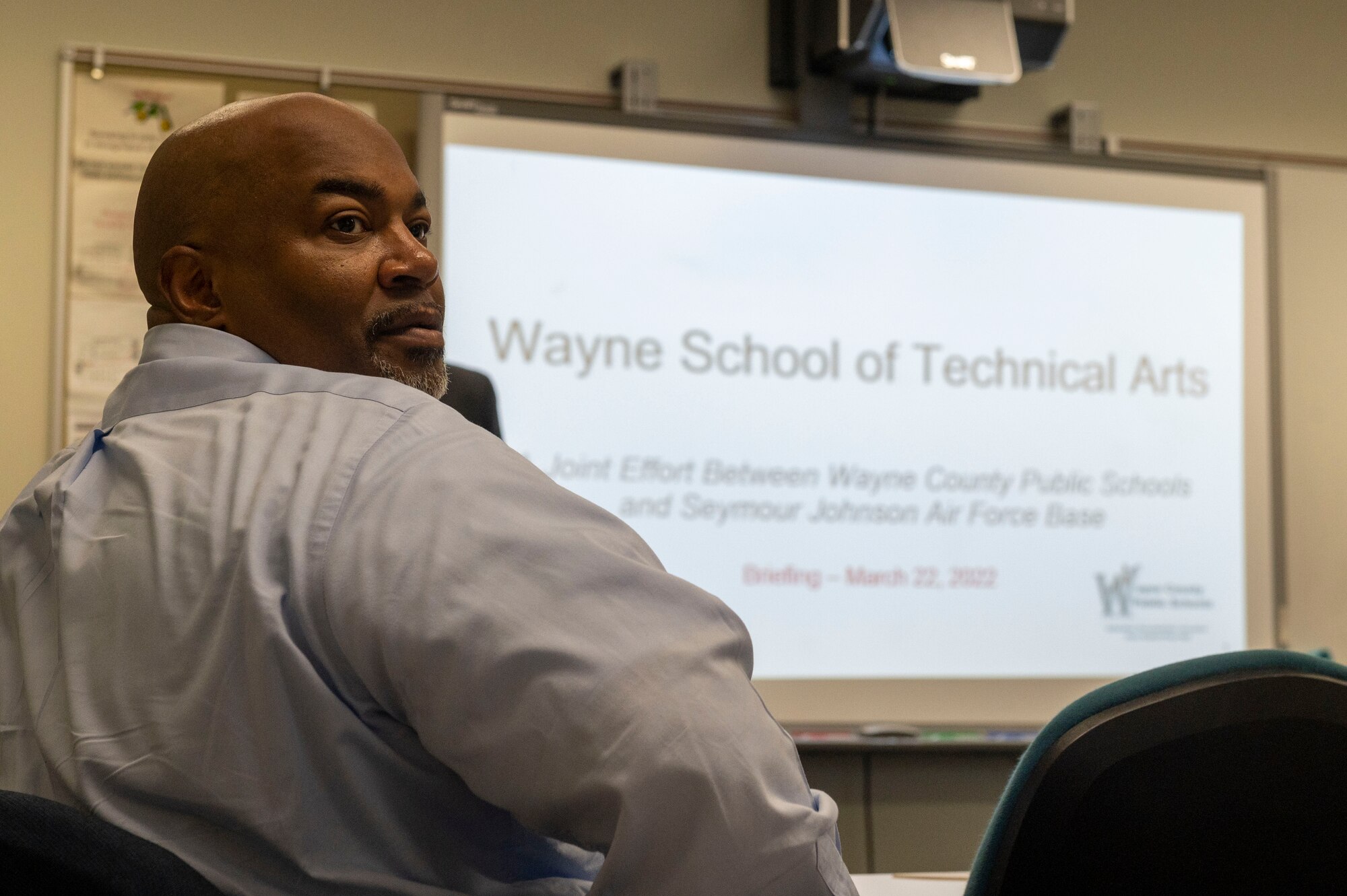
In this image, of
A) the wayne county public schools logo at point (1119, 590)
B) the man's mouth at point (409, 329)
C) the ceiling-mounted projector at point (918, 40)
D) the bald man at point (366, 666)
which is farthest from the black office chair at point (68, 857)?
the wayne county public schools logo at point (1119, 590)

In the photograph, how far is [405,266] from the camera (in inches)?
45.0

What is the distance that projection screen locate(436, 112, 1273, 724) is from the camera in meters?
3.37

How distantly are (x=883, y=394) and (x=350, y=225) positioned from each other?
8.45ft

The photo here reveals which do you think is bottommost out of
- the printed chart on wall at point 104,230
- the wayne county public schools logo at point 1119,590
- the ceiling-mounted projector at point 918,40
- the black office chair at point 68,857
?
the wayne county public schools logo at point 1119,590

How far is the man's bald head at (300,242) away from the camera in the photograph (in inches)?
43.8

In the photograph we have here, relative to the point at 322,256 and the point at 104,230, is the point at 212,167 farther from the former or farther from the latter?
the point at 104,230

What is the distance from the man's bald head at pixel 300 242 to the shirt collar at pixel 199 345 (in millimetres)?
70

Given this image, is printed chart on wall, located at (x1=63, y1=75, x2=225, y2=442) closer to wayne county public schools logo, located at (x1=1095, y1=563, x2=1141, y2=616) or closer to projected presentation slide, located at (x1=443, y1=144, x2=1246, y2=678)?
projected presentation slide, located at (x1=443, y1=144, x2=1246, y2=678)

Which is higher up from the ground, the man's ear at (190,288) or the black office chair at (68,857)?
the man's ear at (190,288)

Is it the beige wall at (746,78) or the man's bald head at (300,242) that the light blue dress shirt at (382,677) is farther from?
the beige wall at (746,78)

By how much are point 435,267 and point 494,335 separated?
2.15m

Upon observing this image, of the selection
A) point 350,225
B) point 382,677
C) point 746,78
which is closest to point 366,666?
point 382,677

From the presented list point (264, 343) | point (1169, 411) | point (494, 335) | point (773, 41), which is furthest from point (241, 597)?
point (1169, 411)

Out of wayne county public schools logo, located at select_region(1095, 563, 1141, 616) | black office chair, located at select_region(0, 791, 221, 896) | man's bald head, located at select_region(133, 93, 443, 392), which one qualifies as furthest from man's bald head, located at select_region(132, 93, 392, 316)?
wayne county public schools logo, located at select_region(1095, 563, 1141, 616)
